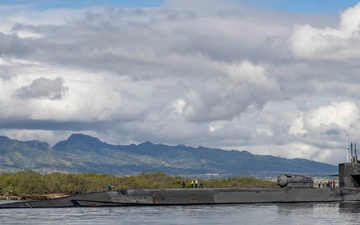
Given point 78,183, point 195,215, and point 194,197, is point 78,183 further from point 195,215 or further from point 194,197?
point 195,215

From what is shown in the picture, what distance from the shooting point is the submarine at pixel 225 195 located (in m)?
71.4

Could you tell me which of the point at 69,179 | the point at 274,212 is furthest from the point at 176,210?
the point at 69,179

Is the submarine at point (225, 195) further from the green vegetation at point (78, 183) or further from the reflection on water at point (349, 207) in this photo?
the green vegetation at point (78, 183)

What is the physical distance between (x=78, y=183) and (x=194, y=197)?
5833 cm

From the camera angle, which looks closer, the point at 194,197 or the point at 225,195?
the point at 194,197

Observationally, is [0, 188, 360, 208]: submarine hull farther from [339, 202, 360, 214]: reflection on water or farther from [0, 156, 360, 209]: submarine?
[339, 202, 360, 214]: reflection on water

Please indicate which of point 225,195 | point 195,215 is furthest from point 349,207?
point 195,215

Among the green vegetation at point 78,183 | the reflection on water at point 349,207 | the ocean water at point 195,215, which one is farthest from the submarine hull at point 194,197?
the green vegetation at point 78,183

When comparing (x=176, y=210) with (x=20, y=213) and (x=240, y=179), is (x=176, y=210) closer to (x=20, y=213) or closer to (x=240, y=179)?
(x=20, y=213)

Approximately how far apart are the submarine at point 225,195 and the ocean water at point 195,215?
4.85 feet

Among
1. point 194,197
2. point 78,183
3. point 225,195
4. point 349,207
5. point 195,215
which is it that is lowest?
point 195,215

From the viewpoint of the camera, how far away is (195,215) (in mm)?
62688

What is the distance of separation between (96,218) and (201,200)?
685 inches

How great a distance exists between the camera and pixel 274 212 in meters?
67.1
